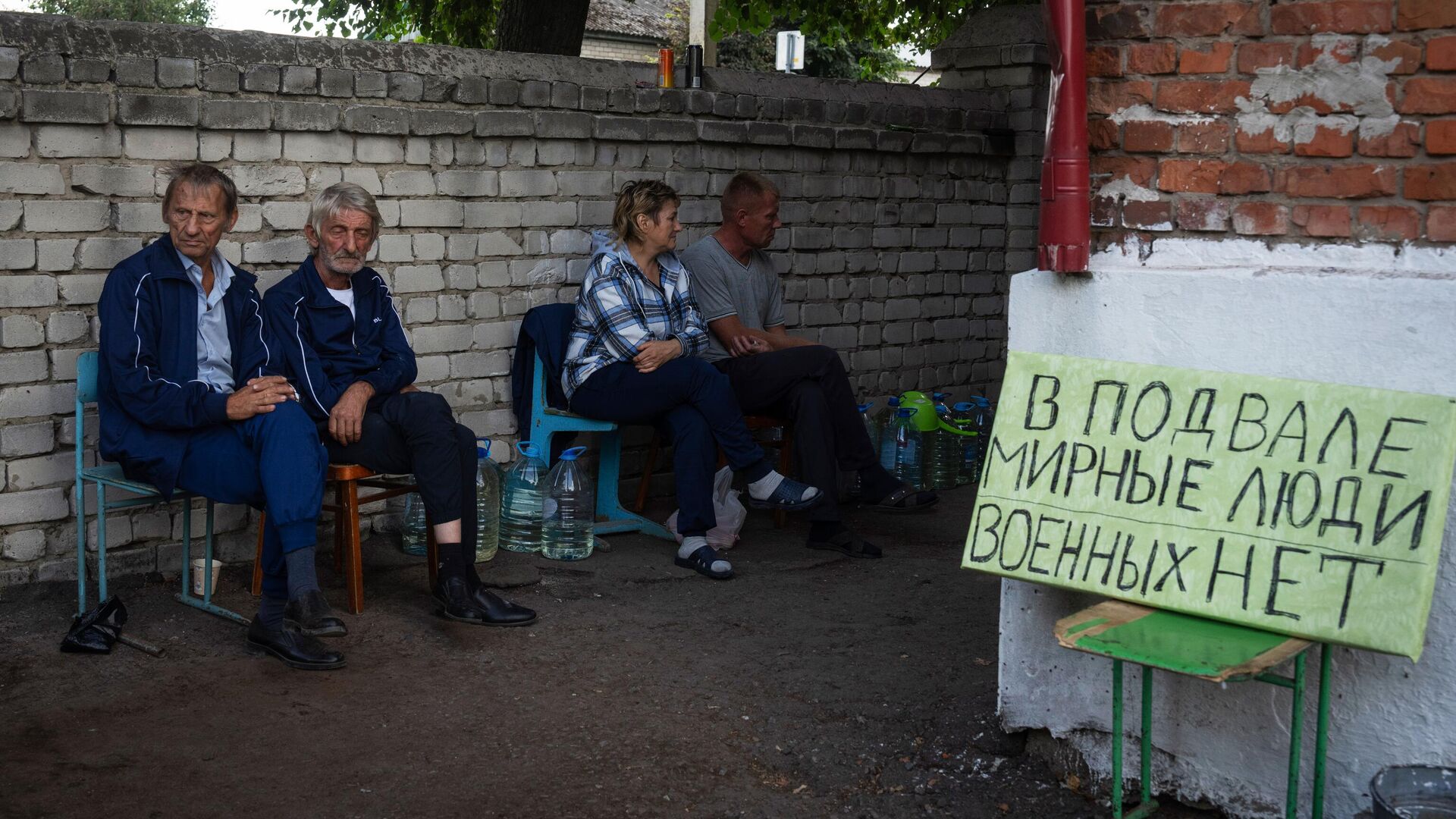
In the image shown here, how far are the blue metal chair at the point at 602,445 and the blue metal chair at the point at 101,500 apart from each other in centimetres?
156

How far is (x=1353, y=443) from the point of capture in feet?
9.66

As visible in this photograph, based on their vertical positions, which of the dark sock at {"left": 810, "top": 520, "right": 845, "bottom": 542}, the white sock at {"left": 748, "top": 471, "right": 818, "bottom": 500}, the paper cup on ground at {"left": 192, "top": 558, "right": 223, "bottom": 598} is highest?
the white sock at {"left": 748, "top": 471, "right": 818, "bottom": 500}

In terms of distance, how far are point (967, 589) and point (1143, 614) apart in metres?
2.35

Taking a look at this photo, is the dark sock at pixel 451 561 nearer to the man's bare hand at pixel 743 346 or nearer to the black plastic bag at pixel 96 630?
the black plastic bag at pixel 96 630

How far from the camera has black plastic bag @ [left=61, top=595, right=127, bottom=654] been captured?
4.38 m

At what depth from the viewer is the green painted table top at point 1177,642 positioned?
2.78 meters

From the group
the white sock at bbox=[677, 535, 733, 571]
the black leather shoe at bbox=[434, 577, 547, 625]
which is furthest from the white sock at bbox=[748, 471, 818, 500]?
the black leather shoe at bbox=[434, 577, 547, 625]

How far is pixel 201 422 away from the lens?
14.5 feet

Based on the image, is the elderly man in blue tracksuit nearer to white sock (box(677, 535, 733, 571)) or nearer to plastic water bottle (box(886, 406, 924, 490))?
white sock (box(677, 535, 733, 571))

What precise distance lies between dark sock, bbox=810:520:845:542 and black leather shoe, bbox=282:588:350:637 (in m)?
2.26

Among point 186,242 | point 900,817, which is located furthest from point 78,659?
point 900,817

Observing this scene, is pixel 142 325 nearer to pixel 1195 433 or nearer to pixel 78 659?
pixel 78 659

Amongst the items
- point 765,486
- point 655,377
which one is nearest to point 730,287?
point 655,377

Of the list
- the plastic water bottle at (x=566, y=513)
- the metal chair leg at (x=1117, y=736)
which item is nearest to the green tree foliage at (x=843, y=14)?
the plastic water bottle at (x=566, y=513)
